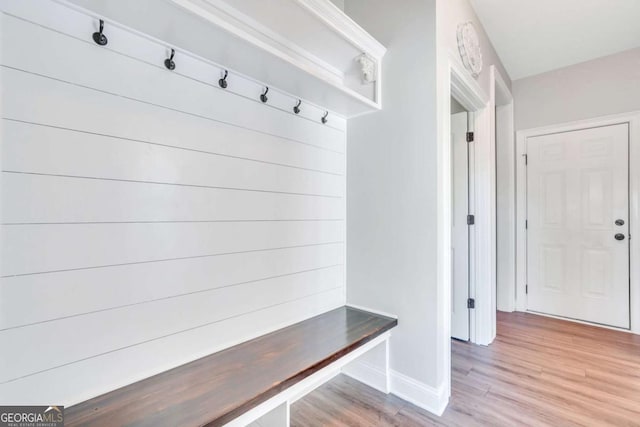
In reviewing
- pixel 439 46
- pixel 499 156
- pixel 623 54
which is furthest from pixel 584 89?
pixel 439 46

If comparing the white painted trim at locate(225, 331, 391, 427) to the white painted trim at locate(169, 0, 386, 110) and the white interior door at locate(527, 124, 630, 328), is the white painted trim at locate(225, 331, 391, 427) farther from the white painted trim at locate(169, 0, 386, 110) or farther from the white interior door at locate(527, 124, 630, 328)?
the white interior door at locate(527, 124, 630, 328)

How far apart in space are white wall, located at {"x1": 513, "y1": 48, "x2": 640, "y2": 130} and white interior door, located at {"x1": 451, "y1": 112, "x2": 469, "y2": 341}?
130 centimetres

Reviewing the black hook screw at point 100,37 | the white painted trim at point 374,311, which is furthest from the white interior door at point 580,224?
the black hook screw at point 100,37

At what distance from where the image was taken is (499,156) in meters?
3.21

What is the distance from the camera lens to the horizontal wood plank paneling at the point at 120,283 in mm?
872

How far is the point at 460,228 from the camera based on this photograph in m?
2.47

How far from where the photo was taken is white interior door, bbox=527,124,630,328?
2684 mm

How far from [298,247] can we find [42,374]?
1146 millimetres

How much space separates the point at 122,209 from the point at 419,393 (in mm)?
1772

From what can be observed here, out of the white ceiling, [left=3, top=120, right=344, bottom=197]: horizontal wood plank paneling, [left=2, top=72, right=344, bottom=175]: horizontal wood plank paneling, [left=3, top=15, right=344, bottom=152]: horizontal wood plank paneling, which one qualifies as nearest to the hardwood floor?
[left=3, top=120, right=344, bottom=197]: horizontal wood plank paneling

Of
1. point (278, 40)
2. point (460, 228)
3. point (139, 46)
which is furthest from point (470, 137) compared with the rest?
point (139, 46)

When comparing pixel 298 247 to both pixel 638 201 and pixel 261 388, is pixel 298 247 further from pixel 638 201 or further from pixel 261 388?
pixel 638 201

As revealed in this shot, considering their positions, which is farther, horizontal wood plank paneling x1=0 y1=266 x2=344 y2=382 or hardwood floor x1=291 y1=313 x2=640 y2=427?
hardwood floor x1=291 y1=313 x2=640 y2=427

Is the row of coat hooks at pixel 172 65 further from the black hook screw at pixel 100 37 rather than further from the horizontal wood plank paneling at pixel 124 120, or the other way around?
the horizontal wood plank paneling at pixel 124 120
